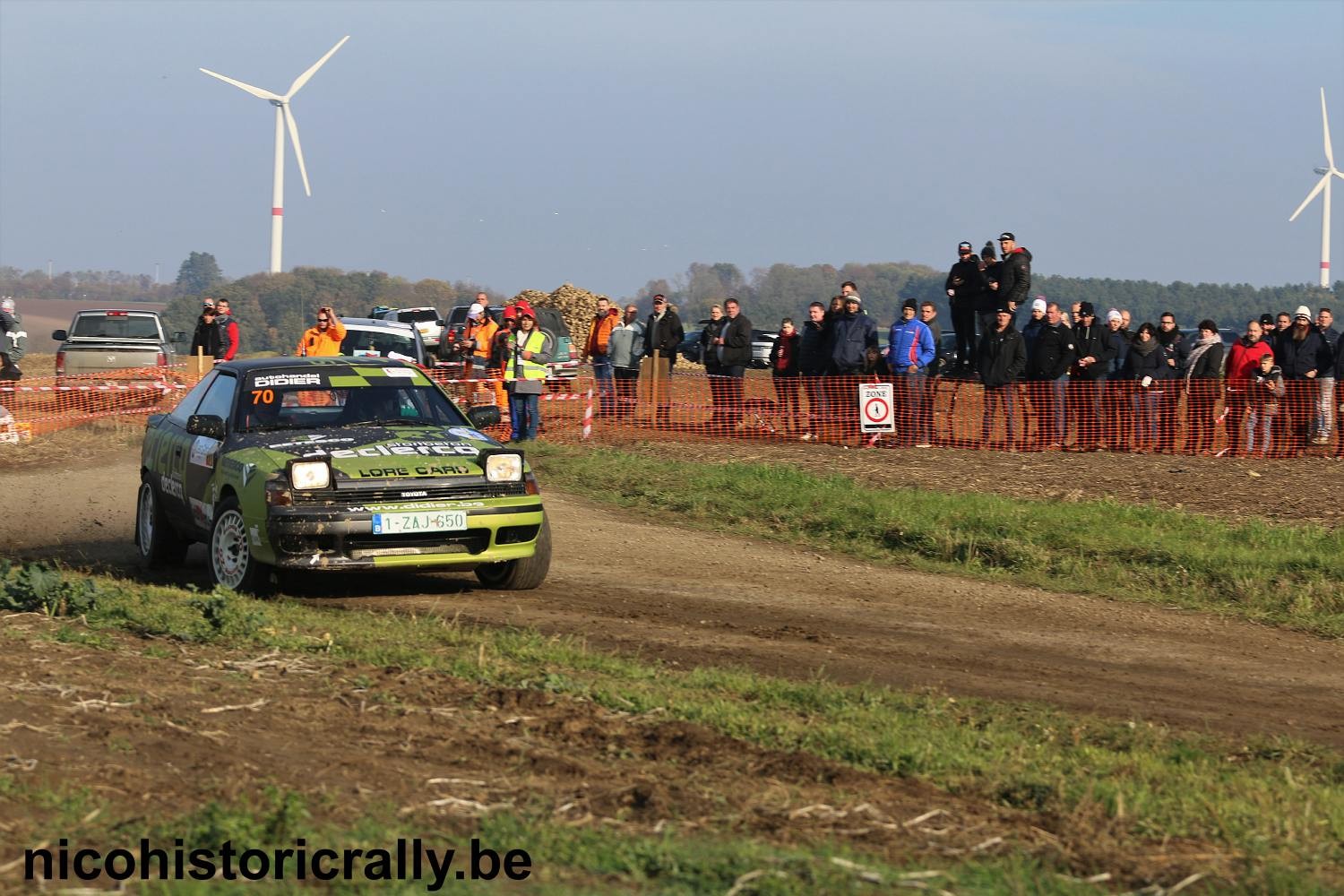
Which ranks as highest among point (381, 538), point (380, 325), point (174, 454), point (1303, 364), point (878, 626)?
point (380, 325)

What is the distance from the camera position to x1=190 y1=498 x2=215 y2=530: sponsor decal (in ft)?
35.9

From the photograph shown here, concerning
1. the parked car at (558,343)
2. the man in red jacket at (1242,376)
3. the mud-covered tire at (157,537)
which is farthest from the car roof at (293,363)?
the parked car at (558,343)

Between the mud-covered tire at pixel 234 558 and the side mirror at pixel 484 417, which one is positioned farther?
the side mirror at pixel 484 417

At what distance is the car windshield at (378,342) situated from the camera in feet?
87.2

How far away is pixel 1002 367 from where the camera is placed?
1888cm

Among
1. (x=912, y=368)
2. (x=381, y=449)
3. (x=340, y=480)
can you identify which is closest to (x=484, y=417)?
(x=381, y=449)

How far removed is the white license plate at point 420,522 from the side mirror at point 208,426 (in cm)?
160

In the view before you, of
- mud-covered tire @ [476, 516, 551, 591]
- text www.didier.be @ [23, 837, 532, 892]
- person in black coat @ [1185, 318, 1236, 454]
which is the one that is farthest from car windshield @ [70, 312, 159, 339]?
text www.didier.be @ [23, 837, 532, 892]

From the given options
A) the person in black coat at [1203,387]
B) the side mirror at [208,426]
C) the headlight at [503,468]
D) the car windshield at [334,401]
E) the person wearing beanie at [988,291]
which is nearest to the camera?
the headlight at [503,468]

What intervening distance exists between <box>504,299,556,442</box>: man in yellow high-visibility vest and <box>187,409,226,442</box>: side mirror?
27.2 ft

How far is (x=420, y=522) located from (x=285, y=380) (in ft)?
6.49

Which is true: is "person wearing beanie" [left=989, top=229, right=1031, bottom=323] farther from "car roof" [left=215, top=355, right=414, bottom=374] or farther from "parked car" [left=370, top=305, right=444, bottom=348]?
"parked car" [left=370, top=305, right=444, bottom=348]

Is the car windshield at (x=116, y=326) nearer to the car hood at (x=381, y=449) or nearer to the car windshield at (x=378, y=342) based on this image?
the car windshield at (x=378, y=342)

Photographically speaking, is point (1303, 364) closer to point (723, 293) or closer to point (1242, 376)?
point (1242, 376)
